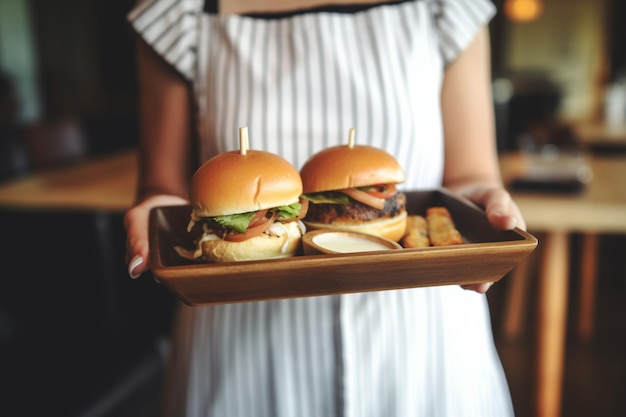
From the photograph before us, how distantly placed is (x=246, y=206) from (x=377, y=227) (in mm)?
263

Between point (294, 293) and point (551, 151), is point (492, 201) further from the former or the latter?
point (551, 151)

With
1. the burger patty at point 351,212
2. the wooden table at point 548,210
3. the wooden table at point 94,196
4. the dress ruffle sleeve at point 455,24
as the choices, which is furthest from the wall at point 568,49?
the burger patty at point 351,212

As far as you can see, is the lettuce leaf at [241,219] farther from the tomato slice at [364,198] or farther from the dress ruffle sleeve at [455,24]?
the dress ruffle sleeve at [455,24]

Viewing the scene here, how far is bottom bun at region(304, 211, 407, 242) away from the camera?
1031mm

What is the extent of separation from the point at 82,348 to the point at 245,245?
168cm

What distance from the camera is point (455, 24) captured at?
4.03 ft

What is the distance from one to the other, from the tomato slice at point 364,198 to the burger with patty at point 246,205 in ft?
0.39

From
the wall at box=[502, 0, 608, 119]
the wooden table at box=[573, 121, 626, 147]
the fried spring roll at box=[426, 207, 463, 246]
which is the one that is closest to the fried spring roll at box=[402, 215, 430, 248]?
the fried spring roll at box=[426, 207, 463, 246]

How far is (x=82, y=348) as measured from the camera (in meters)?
2.28

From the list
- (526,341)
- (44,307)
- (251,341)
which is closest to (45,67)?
(44,307)

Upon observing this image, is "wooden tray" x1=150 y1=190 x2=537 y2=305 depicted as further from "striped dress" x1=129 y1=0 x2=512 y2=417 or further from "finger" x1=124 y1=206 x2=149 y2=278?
"striped dress" x1=129 y1=0 x2=512 y2=417

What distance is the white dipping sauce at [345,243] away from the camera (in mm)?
934

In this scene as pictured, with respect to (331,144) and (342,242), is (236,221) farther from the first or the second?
(331,144)

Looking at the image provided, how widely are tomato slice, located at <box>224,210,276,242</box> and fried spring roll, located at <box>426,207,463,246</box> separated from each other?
30 cm
